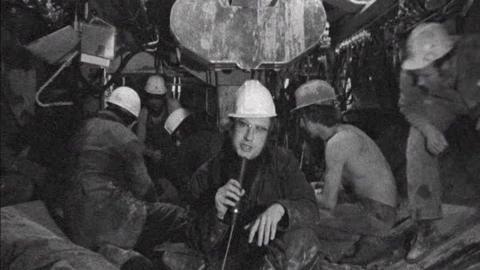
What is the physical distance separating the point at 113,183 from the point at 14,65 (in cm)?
161

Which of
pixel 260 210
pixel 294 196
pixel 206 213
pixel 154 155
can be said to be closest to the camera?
pixel 206 213

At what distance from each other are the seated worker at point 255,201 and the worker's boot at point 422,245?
1.47m

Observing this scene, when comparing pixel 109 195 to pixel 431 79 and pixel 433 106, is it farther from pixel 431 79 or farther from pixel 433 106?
pixel 431 79

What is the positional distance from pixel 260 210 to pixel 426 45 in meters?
2.74

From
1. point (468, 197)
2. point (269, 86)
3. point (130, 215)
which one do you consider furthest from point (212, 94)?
point (468, 197)

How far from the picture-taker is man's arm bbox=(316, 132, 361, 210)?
157 inches

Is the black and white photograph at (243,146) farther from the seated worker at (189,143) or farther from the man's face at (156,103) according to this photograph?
the man's face at (156,103)

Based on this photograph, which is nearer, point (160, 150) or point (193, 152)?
point (193, 152)

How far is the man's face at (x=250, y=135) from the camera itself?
10.3 feet

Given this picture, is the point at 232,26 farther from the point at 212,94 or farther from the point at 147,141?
the point at 147,141

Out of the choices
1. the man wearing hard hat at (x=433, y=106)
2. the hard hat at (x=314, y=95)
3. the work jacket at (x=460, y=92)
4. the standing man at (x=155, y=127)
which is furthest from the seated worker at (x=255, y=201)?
the standing man at (x=155, y=127)

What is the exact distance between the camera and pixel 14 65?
4141 millimetres

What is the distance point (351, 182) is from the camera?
4.23 m

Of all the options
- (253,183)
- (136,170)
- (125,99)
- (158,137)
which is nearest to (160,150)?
(158,137)
